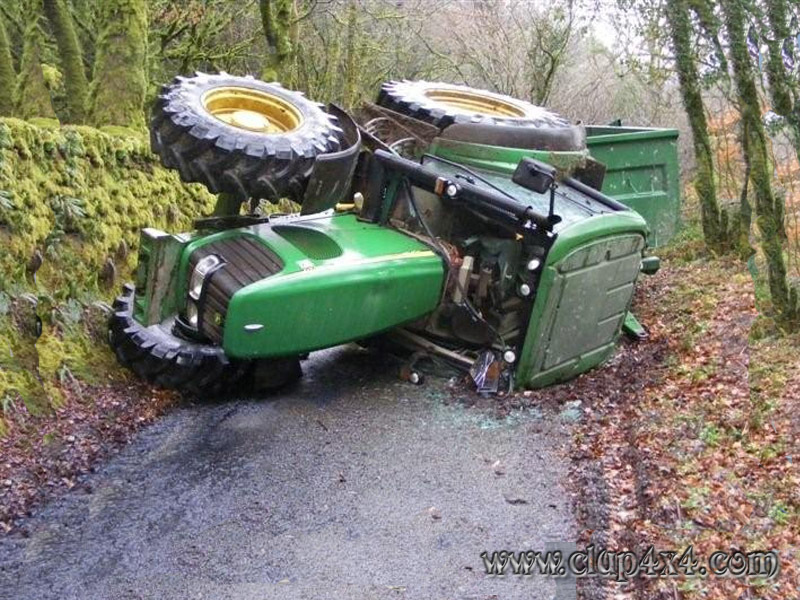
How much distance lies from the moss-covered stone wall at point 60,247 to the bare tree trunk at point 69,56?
2.90 m

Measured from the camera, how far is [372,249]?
19.8 ft

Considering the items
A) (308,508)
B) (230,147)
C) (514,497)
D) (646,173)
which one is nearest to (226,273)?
(230,147)

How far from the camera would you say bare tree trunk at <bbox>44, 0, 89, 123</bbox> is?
34.3ft

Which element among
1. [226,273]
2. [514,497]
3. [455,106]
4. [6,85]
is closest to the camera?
[514,497]

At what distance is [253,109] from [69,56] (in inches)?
203

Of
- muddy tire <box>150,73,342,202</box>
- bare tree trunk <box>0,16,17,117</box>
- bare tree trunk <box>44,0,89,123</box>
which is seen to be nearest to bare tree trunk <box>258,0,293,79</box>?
bare tree trunk <box>44,0,89,123</box>

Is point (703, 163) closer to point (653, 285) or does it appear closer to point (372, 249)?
point (653, 285)

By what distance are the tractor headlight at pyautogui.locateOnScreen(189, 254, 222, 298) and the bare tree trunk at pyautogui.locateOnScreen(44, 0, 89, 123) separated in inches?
215

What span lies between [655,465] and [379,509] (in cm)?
163

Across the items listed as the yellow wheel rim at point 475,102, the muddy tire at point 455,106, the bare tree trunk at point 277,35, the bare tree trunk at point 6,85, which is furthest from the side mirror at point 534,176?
the bare tree trunk at point 277,35

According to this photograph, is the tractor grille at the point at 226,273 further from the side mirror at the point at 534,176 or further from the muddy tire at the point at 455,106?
the muddy tire at the point at 455,106

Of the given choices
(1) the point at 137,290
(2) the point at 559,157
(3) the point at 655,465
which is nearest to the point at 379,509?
(3) the point at 655,465

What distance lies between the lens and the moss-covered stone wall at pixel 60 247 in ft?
18.4

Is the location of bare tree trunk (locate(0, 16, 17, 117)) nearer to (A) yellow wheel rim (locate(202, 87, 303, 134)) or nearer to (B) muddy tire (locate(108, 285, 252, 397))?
(A) yellow wheel rim (locate(202, 87, 303, 134))
